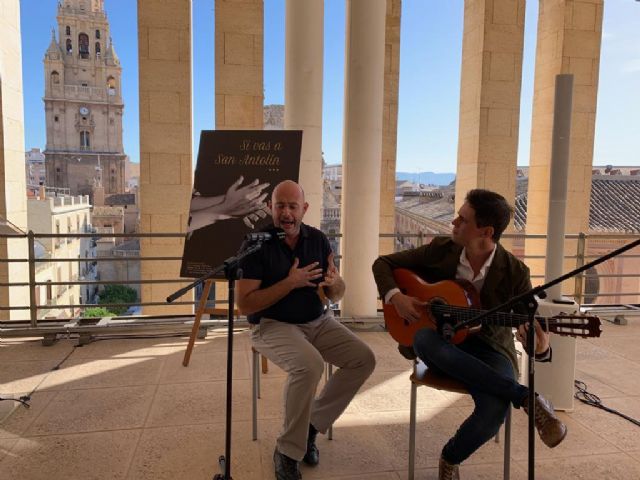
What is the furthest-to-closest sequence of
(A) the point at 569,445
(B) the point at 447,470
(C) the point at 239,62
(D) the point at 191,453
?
(C) the point at 239,62 → (A) the point at 569,445 → (D) the point at 191,453 → (B) the point at 447,470

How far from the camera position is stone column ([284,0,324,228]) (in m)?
4.39

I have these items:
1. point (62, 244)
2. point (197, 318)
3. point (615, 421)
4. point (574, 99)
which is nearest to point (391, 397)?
point (615, 421)

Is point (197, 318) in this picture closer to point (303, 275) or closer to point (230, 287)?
point (303, 275)

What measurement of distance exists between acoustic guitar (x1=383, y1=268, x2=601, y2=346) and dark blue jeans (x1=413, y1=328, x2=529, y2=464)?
0.32 ft

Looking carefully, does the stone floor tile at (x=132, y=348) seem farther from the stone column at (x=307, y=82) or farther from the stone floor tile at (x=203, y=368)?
the stone column at (x=307, y=82)

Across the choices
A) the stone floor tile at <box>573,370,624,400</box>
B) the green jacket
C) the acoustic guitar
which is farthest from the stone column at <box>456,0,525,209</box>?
the acoustic guitar

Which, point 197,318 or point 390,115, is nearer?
point 197,318

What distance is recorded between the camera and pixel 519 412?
2.92 metres

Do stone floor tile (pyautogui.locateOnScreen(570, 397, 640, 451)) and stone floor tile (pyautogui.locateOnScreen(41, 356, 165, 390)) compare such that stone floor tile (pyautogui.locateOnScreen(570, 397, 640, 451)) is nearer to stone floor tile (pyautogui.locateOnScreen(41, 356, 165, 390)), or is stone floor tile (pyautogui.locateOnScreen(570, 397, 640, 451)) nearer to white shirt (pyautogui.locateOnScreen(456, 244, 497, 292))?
white shirt (pyautogui.locateOnScreen(456, 244, 497, 292))

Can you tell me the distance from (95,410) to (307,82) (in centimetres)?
302

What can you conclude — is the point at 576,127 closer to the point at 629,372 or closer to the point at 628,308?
the point at 628,308

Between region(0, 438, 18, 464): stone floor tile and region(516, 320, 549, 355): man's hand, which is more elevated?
region(516, 320, 549, 355): man's hand

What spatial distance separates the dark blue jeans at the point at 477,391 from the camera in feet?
6.45

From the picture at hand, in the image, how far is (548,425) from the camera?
6.05 feet
